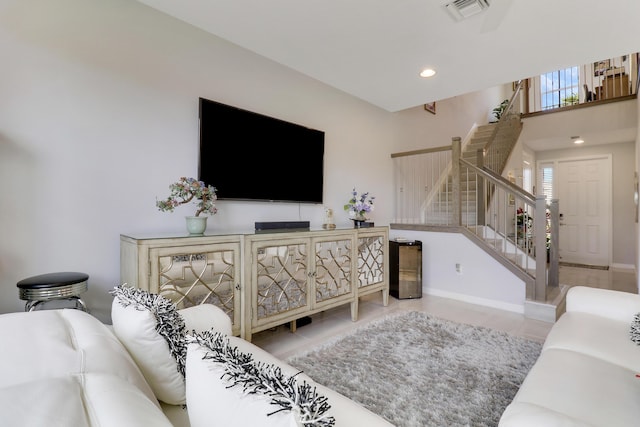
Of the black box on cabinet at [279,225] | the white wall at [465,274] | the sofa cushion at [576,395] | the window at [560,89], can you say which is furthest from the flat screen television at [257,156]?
the window at [560,89]

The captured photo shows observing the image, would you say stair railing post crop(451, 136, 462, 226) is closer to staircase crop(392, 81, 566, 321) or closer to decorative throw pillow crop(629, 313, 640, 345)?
staircase crop(392, 81, 566, 321)

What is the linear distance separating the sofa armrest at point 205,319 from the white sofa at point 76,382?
369 mm

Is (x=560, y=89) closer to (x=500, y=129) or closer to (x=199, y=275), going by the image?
(x=500, y=129)

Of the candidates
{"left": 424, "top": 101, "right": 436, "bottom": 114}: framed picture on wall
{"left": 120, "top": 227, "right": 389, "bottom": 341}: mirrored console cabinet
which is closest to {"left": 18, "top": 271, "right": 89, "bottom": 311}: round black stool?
{"left": 120, "top": 227, "right": 389, "bottom": 341}: mirrored console cabinet

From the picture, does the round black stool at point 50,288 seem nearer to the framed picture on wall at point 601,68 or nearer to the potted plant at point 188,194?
the potted plant at point 188,194

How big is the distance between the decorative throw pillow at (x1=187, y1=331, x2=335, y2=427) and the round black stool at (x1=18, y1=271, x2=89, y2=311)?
4.32 feet

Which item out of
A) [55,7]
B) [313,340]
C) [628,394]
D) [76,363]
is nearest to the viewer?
[76,363]

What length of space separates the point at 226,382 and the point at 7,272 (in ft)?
6.69

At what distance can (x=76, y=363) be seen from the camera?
29.2 inches

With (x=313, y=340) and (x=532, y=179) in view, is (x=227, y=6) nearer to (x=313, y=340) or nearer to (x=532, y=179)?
(x=313, y=340)

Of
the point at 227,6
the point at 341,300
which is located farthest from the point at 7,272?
the point at 341,300

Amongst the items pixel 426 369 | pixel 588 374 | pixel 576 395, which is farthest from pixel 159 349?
pixel 426 369

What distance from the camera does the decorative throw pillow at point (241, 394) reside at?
54 cm

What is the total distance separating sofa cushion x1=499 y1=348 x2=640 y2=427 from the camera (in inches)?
38.6
